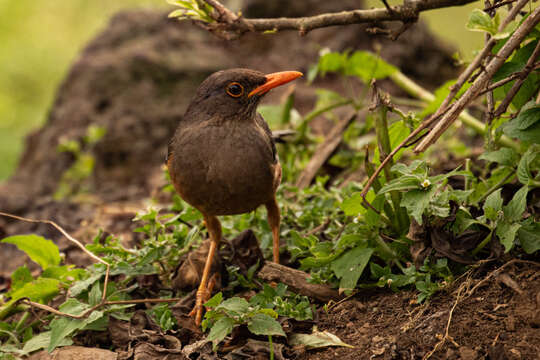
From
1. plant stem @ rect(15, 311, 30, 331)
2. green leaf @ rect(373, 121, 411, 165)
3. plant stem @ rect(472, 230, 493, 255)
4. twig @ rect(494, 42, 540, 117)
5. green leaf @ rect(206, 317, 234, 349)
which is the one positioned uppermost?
twig @ rect(494, 42, 540, 117)

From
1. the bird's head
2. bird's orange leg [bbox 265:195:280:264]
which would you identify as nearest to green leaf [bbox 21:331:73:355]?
bird's orange leg [bbox 265:195:280:264]

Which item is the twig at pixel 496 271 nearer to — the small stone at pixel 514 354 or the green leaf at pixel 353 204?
the small stone at pixel 514 354

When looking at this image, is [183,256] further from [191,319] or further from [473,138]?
[473,138]

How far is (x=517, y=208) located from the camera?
101 inches

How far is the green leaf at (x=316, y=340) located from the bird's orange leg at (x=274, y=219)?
843mm

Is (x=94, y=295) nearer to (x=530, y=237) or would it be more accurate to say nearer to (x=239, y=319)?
(x=239, y=319)

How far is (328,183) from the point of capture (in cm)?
481

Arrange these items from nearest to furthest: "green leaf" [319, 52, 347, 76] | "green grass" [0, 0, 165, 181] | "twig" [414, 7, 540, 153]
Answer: "twig" [414, 7, 540, 153]
"green leaf" [319, 52, 347, 76]
"green grass" [0, 0, 165, 181]

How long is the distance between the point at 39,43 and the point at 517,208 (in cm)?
1273

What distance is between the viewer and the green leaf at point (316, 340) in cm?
258

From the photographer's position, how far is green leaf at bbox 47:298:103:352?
276 centimetres

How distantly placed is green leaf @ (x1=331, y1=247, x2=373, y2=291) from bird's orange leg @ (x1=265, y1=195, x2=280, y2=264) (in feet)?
2.27

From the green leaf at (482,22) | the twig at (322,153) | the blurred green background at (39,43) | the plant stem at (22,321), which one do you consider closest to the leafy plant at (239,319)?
the plant stem at (22,321)

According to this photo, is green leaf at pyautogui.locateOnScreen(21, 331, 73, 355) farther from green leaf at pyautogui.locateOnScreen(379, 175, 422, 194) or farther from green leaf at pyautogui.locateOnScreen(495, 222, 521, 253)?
green leaf at pyautogui.locateOnScreen(495, 222, 521, 253)
